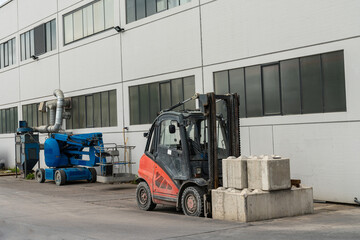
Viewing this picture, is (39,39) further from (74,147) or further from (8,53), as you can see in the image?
(74,147)

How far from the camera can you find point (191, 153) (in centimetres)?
1173

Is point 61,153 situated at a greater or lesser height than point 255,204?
greater

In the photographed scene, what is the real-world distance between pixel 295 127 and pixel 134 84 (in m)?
9.28

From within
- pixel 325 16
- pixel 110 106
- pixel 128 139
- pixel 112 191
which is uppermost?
pixel 325 16

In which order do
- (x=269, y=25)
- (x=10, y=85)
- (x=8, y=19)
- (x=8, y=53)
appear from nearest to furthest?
(x=269, y=25), (x=10, y=85), (x=8, y=19), (x=8, y=53)

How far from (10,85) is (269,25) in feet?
75.5

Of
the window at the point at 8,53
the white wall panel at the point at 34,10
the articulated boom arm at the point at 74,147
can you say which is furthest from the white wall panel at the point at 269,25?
the window at the point at 8,53

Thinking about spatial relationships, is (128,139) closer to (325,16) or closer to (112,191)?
(112,191)

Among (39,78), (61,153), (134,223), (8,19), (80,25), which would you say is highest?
(8,19)

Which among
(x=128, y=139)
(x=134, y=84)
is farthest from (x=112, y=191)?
(x=134, y=84)

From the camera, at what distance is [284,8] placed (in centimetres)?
1520

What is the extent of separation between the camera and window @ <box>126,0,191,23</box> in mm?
19973

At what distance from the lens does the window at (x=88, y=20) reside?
941 inches

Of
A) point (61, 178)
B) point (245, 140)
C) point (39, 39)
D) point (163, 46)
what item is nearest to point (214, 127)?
point (245, 140)
